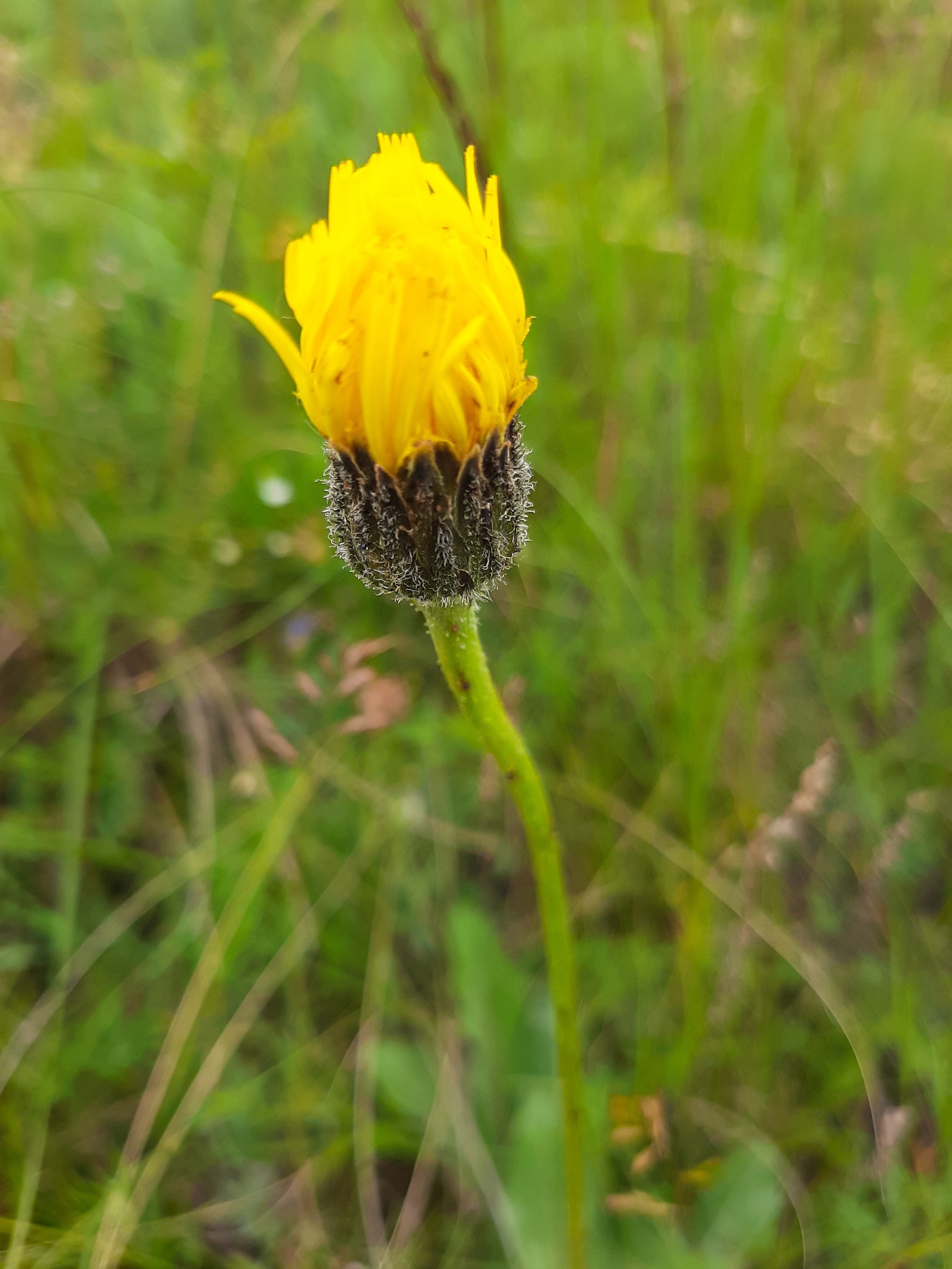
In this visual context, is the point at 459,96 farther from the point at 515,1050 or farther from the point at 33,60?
the point at 515,1050

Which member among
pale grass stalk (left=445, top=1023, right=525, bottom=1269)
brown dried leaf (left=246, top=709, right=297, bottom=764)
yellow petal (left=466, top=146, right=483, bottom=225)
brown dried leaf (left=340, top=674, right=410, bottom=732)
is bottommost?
pale grass stalk (left=445, top=1023, right=525, bottom=1269)

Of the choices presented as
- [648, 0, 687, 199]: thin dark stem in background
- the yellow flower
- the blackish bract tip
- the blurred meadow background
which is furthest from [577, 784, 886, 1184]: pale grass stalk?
[648, 0, 687, 199]: thin dark stem in background

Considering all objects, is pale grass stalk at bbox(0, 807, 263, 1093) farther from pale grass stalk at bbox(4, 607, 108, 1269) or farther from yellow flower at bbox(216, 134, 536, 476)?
yellow flower at bbox(216, 134, 536, 476)

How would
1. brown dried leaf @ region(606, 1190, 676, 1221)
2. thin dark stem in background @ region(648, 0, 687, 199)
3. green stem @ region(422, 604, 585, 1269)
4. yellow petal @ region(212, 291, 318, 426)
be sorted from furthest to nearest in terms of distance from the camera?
thin dark stem in background @ region(648, 0, 687, 199)
brown dried leaf @ region(606, 1190, 676, 1221)
green stem @ region(422, 604, 585, 1269)
yellow petal @ region(212, 291, 318, 426)

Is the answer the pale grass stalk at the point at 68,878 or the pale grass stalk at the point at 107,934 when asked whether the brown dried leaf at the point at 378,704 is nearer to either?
the pale grass stalk at the point at 107,934

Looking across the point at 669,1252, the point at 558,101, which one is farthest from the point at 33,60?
the point at 669,1252

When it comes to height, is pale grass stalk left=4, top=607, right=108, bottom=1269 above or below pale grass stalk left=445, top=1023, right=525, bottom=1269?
above

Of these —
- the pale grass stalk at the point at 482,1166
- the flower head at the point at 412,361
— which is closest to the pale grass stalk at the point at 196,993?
the pale grass stalk at the point at 482,1166
